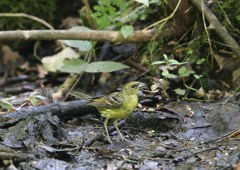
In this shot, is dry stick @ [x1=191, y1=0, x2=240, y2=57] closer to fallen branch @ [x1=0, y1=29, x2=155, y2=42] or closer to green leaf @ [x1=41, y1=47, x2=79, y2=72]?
fallen branch @ [x1=0, y1=29, x2=155, y2=42]

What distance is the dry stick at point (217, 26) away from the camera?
16.3ft

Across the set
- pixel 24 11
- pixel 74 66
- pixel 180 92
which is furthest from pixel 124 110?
pixel 24 11

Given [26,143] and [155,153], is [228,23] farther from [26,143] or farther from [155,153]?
[26,143]

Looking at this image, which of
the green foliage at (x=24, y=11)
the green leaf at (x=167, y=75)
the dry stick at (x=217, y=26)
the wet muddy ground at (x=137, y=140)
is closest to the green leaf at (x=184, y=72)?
the green leaf at (x=167, y=75)

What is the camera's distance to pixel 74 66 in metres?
5.68

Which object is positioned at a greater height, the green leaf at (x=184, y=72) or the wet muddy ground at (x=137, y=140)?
the green leaf at (x=184, y=72)

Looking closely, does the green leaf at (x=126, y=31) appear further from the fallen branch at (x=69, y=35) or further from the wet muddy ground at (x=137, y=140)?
the wet muddy ground at (x=137, y=140)

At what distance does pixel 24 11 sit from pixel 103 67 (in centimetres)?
267

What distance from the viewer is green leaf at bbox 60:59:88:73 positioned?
18.4ft

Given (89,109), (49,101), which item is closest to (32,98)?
(49,101)

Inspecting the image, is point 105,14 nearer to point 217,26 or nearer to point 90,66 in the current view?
point 90,66

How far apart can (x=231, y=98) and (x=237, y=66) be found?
1.48 ft

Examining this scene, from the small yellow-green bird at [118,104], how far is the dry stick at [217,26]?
1157 mm

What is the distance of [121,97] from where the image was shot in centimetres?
438
